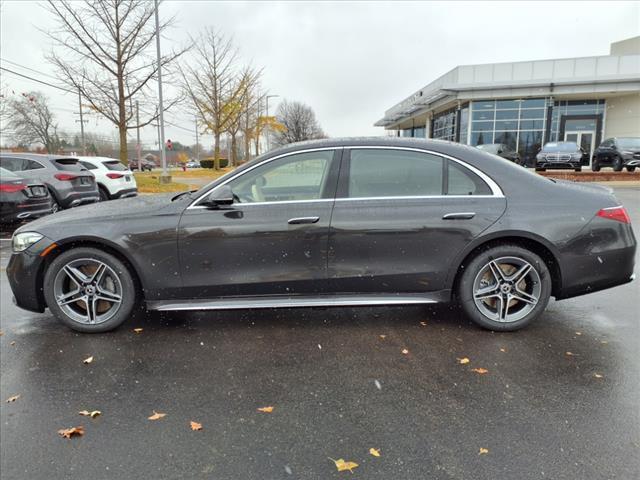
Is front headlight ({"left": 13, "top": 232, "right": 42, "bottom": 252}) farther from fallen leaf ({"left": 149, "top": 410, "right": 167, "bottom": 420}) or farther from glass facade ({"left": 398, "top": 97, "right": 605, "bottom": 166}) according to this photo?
glass facade ({"left": 398, "top": 97, "right": 605, "bottom": 166})

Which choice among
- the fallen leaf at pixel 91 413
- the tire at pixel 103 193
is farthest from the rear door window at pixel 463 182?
the tire at pixel 103 193

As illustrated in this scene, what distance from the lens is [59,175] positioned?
10.5m

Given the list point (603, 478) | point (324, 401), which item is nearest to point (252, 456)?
point (324, 401)

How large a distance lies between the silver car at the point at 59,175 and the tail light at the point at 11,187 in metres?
1.34

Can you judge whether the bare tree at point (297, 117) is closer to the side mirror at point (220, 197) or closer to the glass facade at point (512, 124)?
the glass facade at point (512, 124)

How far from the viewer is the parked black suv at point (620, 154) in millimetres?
20895

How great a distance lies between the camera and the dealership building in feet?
94.1

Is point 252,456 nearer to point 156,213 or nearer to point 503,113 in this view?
point 156,213

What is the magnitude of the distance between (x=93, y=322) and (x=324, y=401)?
229 centimetres

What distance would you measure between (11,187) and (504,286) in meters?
9.05

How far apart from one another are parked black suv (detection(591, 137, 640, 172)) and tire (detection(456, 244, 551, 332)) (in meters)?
21.4

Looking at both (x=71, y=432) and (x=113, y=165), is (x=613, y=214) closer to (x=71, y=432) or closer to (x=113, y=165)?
(x=71, y=432)

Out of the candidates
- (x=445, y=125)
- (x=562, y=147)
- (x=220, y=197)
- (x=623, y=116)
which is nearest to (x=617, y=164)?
(x=562, y=147)

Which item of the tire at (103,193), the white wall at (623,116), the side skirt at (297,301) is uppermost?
the white wall at (623,116)
